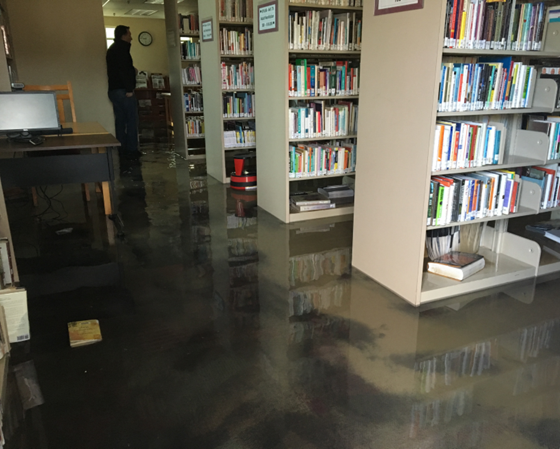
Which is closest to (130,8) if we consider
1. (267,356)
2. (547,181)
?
(547,181)

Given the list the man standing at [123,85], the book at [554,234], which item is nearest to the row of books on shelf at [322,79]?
the book at [554,234]

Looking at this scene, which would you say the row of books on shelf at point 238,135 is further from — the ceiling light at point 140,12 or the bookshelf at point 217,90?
the ceiling light at point 140,12

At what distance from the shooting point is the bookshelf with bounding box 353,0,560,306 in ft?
8.44

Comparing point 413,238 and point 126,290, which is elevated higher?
point 413,238

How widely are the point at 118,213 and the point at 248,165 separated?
1.75 m

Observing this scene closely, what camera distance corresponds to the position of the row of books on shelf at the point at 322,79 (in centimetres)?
421

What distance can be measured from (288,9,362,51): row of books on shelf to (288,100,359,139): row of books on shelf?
1.68 ft

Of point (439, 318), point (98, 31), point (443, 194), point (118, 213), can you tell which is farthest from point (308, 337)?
point (98, 31)

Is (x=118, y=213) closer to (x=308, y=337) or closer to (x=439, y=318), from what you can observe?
(x=308, y=337)

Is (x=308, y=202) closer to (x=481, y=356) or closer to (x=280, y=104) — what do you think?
(x=280, y=104)

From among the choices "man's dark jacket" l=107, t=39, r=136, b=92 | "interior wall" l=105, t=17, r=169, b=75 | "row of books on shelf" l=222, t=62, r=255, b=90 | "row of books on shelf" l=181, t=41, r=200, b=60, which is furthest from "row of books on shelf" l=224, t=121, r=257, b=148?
"interior wall" l=105, t=17, r=169, b=75

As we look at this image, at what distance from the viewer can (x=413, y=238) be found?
282 centimetres

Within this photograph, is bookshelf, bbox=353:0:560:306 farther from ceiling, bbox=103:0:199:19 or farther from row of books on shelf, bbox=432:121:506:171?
ceiling, bbox=103:0:199:19

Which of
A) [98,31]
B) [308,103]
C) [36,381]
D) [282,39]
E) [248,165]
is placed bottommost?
[36,381]
